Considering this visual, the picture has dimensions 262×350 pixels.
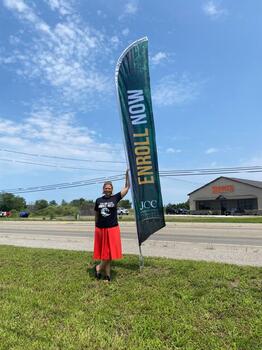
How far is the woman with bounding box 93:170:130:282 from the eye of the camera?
23.8 ft

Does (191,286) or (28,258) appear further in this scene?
(28,258)

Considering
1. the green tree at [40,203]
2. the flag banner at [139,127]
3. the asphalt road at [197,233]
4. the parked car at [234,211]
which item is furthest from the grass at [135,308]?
the green tree at [40,203]

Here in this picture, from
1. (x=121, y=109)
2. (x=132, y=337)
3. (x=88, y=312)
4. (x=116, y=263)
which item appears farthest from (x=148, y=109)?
(x=132, y=337)

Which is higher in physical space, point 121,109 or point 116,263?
point 121,109

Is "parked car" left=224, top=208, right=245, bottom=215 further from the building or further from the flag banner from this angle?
the flag banner

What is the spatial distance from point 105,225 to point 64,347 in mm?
3092

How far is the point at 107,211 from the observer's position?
734 cm

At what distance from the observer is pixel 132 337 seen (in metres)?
4.65

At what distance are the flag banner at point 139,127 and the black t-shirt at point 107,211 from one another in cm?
63

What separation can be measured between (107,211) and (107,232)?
0.37 metres

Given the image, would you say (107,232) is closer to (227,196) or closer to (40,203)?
(227,196)

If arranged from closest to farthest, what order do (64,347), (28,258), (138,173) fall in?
(64,347) → (138,173) → (28,258)

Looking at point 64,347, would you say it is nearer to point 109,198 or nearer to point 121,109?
point 109,198

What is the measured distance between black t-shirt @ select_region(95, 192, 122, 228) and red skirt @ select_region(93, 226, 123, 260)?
3.6 inches
